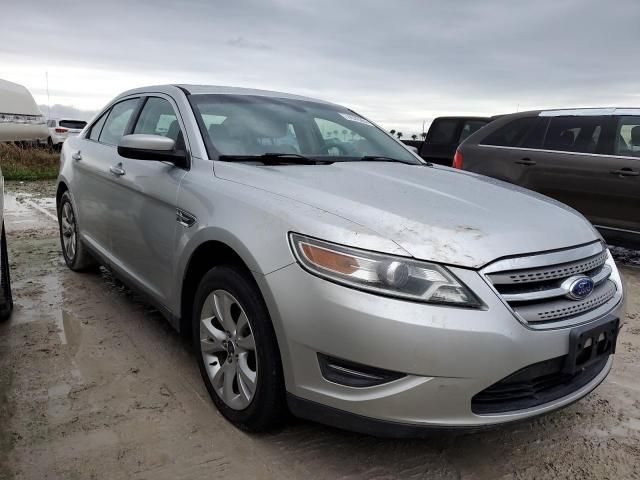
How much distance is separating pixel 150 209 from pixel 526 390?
84.0 inches

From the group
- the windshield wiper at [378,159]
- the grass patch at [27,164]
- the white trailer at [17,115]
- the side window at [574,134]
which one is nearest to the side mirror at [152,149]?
the white trailer at [17,115]

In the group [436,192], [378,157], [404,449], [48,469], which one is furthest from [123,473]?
[378,157]

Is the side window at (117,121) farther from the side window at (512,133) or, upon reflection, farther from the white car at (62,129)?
the white car at (62,129)

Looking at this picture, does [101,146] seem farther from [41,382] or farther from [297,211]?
[297,211]

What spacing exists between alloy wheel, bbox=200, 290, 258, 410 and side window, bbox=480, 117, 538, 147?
194 inches

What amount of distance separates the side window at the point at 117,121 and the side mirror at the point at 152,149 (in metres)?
1.11

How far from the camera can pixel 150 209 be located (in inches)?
123

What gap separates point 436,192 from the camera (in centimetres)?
255

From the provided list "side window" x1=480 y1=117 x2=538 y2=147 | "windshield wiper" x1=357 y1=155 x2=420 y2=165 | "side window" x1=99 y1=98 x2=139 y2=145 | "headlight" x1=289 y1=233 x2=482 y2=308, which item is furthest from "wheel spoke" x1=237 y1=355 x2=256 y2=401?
"side window" x1=480 y1=117 x2=538 y2=147

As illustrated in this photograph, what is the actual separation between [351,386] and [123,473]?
0.98m

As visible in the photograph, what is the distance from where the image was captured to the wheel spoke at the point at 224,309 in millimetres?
2457

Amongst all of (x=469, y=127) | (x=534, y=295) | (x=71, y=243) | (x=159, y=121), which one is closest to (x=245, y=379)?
(x=534, y=295)

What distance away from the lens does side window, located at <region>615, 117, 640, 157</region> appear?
557cm

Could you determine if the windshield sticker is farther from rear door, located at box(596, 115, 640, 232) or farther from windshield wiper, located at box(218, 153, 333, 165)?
rear door, located at box(596, 115, 640, 232)
